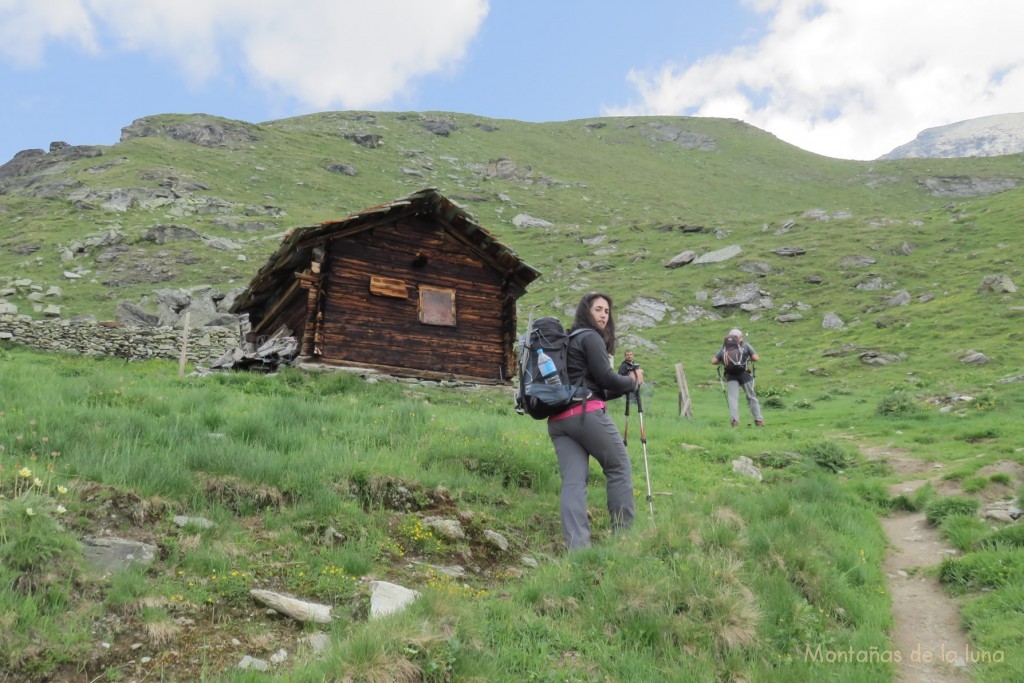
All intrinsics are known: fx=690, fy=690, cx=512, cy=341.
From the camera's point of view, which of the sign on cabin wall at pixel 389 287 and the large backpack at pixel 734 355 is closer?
the large backpack at pixel 734 355

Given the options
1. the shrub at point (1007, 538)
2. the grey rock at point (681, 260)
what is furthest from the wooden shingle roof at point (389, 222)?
the grey rock at point (681, 260)

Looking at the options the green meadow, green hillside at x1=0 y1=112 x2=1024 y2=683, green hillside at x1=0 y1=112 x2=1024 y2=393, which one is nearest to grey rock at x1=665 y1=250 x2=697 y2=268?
green hillside at x1=0 y1=112 x2=1024 y2=393

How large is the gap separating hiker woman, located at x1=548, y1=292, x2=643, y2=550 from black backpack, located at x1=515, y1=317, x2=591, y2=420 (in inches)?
4.1

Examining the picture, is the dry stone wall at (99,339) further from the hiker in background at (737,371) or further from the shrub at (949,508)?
the shrub at (949,508)

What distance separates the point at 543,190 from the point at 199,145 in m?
49.5

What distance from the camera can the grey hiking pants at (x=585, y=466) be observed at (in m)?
6.66

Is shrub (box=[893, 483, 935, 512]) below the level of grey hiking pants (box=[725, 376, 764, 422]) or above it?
below

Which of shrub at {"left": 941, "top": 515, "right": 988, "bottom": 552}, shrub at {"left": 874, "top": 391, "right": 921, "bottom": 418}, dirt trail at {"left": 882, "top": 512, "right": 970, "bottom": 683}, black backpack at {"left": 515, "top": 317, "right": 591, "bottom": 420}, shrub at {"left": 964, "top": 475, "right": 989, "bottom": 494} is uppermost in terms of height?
black backpack at {"left": 515, "top": 317, "right": 591, "bottom": 420}

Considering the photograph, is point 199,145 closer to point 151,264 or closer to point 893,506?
point 151,264

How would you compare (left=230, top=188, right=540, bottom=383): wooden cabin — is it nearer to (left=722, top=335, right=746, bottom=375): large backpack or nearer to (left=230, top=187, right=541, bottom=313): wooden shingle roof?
(left=230, top=187, right=541, bottom=313): wooden shingle roof

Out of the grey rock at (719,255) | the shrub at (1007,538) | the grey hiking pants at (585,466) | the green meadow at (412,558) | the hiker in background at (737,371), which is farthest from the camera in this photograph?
the grey rock at (719,255)

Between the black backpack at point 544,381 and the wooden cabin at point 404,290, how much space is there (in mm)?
13514

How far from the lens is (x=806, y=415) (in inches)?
750

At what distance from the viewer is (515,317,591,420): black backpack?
261 inches
